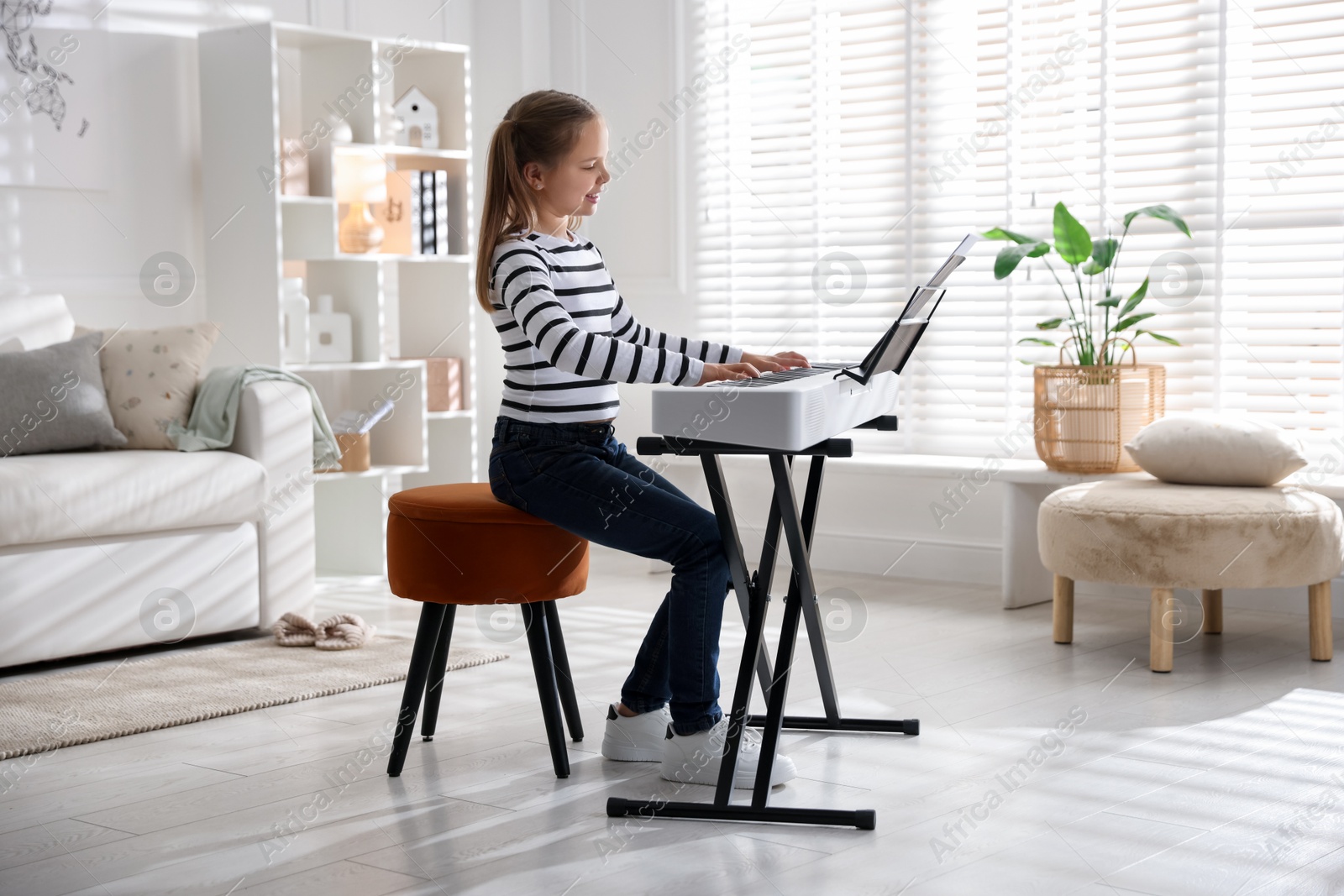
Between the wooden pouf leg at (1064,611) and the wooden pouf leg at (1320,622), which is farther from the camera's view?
the wooden pouf leg at (1064,611)

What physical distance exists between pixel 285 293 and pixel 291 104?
71 cm

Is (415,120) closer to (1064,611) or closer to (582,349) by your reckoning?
(1064,611)

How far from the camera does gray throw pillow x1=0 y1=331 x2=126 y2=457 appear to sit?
3.38 metres

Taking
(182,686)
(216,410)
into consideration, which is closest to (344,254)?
(216,410)

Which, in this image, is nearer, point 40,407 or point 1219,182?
point 40,407

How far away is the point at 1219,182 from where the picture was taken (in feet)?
12.8

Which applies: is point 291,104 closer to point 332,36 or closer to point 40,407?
point 332,36

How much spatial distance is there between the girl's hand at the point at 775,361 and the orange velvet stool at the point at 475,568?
41 centimetres

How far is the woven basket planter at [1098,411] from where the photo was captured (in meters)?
3.80

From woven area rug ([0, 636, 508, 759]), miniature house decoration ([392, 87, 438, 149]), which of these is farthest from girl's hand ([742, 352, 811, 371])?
miniature house decoration ([392, 87, 438, 149])

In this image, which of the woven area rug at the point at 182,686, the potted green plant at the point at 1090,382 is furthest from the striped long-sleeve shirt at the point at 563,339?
the potted green plant at the point at 1090,382

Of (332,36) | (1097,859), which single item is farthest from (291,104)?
(1097,859)

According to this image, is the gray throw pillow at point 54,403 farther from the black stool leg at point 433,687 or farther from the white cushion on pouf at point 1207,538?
the white cushion on pouf at point 1207,538

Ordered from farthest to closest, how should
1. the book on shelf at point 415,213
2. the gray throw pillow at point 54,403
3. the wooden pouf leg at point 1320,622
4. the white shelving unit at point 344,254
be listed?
1. the book on shelf at point 415,213
2. the white shelving unit at point 344,254
3. the gray throw pillow at point 54,403
4. the wooden pouf leg at point 1320,622
